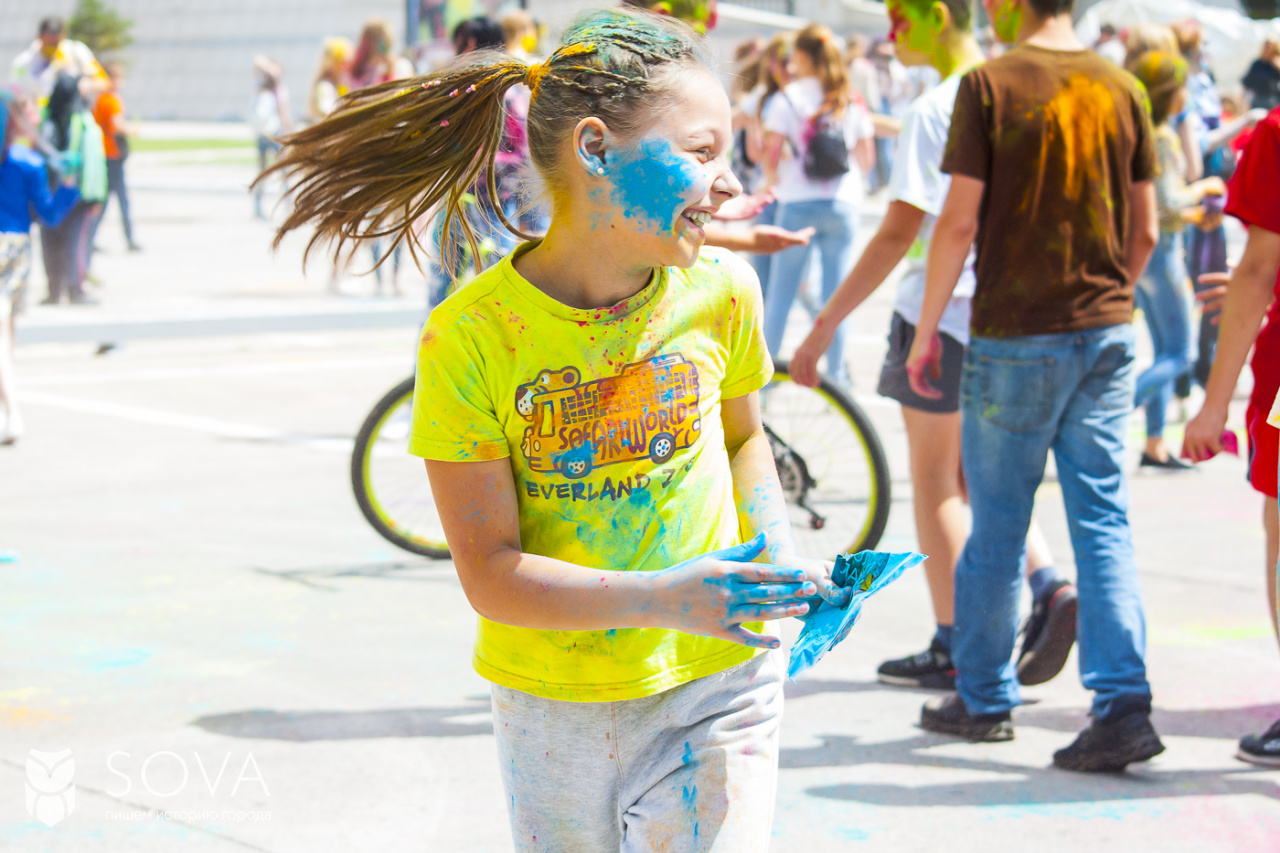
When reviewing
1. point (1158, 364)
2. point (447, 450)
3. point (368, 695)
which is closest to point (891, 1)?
point (368, 695)

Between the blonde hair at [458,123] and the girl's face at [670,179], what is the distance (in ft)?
0.10

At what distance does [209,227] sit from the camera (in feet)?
71.8

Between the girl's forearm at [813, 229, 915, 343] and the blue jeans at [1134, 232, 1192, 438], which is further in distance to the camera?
the blue jeans at [1134, 232, 1192, 438]

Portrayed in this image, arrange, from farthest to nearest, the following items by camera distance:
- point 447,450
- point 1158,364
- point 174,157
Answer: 1. point 174,157
2. point 1158,364
3. point 447,450

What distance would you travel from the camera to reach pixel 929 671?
4.66 metres

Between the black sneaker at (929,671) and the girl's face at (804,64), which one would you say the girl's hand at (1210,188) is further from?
the black sneaker at (929,671)

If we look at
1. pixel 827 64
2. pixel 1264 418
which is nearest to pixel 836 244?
pixel 827 64

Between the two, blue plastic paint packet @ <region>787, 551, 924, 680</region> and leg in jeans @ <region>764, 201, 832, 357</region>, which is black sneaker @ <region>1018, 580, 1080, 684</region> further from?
leg in jeans @ <region>764, 201, 832, 357</region>

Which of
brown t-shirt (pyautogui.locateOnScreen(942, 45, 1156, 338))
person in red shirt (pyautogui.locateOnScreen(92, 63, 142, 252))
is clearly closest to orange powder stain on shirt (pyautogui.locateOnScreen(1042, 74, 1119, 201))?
brown t-shirt (pyautogui.locateOnScreen(942, 45, 1156, 338))

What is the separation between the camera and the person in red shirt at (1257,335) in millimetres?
3770

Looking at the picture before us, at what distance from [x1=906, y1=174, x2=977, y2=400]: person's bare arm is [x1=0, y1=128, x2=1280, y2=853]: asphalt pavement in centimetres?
110

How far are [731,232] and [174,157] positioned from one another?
34586mm

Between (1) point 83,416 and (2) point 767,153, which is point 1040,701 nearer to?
(2) point 767,153

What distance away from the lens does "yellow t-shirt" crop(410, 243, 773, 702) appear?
2150 mm
